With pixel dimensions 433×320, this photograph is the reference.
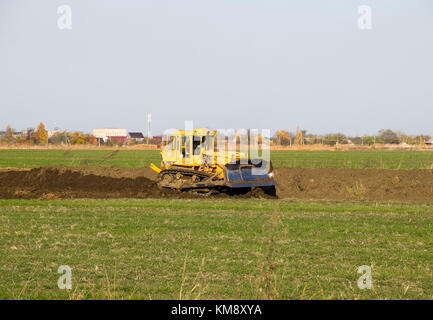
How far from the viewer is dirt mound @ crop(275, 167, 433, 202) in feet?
90.4

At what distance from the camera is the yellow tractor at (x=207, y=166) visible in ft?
80.4

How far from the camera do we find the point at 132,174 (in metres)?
35.8

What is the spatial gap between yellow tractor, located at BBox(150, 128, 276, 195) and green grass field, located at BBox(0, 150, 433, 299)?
11.5ft

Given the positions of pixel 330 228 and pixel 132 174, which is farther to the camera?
pixel 132 174

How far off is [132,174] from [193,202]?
44.4ft

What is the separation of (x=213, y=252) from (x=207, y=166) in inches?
515

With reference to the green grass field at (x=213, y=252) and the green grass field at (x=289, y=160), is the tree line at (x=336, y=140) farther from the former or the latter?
the green grass field at (x=213, y=252)

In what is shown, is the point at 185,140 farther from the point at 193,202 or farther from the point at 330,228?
the point at 330,228

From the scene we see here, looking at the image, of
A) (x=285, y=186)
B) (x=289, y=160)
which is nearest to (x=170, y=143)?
(x=285, y=186)

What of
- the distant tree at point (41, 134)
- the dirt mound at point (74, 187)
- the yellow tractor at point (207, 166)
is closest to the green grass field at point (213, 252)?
the yellow tractor at point (207, 166)

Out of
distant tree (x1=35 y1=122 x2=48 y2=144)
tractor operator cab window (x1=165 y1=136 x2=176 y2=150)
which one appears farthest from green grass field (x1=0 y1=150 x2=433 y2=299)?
distant tree (x1=35 y1=122 x2=48 y2=144)

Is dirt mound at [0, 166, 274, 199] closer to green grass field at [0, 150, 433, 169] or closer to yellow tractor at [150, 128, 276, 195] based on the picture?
yellow tractor at [150, 128, 276, 195]

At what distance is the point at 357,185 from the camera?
28.7 meters
